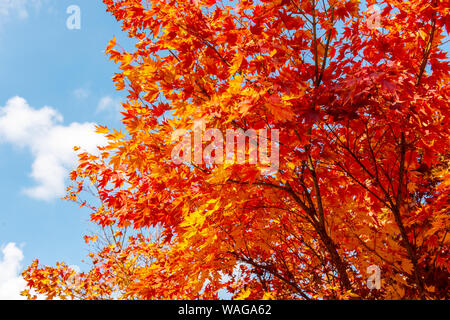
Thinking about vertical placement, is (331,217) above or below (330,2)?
below

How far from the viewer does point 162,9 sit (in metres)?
3.36

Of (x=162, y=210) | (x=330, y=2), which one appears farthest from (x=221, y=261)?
(x=330, y=2)

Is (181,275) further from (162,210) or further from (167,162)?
(167,162)

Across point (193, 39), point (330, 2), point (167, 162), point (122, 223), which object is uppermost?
point (330, 2)

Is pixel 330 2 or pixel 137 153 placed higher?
pixel 330 2

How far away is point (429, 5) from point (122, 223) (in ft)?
14.4

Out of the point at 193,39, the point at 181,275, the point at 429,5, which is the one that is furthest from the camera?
the point at 181,275

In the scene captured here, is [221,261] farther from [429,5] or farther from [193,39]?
[429,5]
